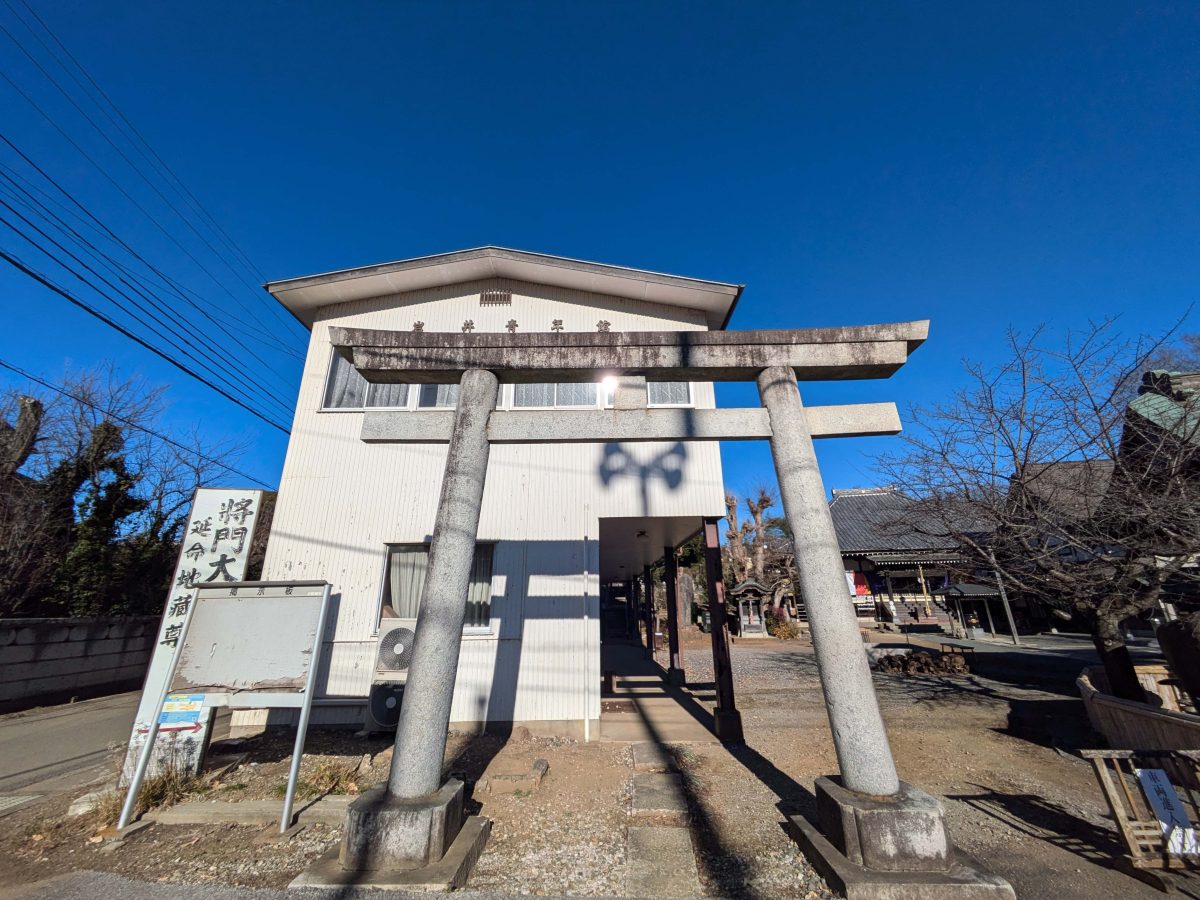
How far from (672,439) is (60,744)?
10225 mm

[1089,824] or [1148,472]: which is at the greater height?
[1148,472]

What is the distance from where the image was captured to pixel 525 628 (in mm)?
7285

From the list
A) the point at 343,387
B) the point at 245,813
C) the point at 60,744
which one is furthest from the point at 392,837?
the point at 60,744

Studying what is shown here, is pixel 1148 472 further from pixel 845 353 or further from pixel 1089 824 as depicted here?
pixel 845 353

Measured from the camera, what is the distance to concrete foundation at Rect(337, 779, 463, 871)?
10.7 feet

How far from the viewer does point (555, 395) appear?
874 cm

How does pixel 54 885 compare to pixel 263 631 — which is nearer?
pixel 54 885

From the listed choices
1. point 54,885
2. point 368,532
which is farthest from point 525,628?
point 54,885

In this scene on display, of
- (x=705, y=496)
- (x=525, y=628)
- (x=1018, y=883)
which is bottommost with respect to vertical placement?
(x=1018, y=883)

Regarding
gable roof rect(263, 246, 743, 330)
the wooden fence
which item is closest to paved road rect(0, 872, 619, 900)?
the wooden fence

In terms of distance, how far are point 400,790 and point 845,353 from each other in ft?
17.9

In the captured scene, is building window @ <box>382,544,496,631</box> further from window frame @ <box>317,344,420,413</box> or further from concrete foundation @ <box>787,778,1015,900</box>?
concrete foundation @ <box>787,778,1015,900</box>

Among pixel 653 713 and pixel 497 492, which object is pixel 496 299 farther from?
pixel 653 713

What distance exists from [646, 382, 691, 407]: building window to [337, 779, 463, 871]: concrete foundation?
6.57 m
